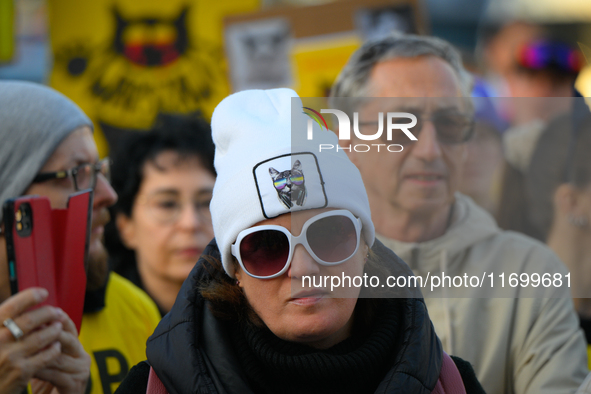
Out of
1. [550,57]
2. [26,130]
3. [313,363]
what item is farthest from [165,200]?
[550,57]

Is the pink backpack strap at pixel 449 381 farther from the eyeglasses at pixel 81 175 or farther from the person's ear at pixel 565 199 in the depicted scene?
the eyeglasses at pixel 81 175

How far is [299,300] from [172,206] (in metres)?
1.89

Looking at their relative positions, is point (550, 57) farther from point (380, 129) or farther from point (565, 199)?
point (380, 129)

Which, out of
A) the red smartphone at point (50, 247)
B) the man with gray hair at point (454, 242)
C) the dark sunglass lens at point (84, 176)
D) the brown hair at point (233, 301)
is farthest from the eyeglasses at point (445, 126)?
the dark sunglass lens at point (84, 176)

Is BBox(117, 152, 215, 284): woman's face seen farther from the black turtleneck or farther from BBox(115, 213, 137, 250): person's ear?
the black turtleneck

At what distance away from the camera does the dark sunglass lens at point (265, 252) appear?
1534 mm

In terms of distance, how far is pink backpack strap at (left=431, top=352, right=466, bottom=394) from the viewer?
1640mm

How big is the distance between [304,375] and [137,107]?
11.8ft

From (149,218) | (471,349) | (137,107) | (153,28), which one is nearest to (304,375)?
(471,349)

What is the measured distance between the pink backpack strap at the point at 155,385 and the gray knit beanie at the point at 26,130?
33.0 inches

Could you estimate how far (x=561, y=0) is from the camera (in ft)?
21.8

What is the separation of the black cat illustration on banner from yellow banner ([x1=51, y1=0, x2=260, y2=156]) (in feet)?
10.6

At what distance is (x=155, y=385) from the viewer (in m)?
1.63

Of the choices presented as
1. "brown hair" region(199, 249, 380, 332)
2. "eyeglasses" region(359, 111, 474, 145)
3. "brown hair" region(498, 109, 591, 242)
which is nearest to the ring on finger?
"brown hair" region(199, 249, 380, 332)
